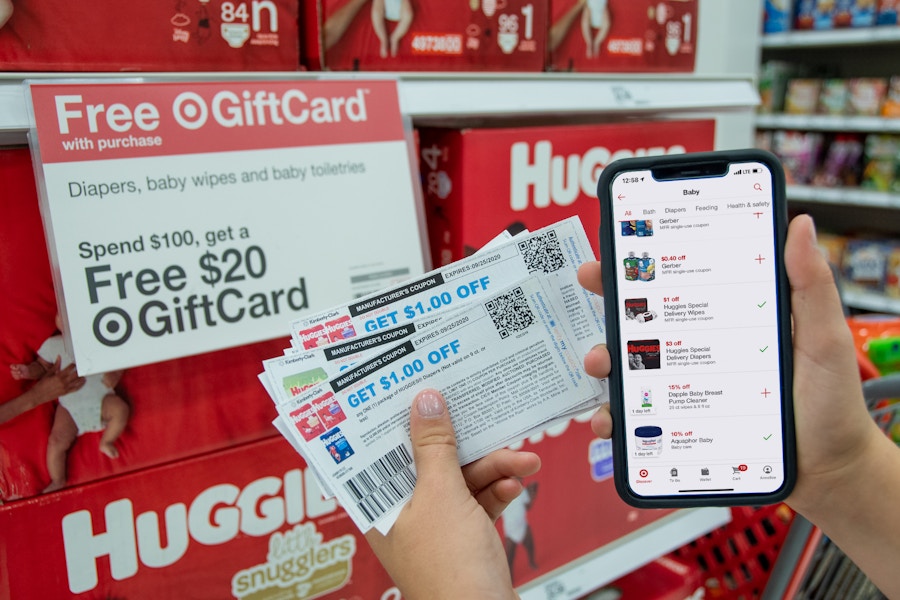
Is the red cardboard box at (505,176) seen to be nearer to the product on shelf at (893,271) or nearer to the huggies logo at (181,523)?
the huggies logo at (181,523)

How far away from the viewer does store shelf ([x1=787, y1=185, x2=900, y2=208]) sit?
109 inches

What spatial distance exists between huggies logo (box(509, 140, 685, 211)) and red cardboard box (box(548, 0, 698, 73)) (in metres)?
0.13

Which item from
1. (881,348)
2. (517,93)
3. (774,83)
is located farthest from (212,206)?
(774,83)

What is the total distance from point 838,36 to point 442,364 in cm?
289

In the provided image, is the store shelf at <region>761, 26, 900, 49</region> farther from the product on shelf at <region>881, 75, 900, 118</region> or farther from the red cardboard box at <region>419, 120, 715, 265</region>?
the red cardboard box at <region>419, 120, 715, 265</region>

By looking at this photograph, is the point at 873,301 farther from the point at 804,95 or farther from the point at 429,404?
the point at 429,404

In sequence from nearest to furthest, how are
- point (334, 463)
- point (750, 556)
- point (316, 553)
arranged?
point (334, 463) < point (316, 553) < point (750, 556)

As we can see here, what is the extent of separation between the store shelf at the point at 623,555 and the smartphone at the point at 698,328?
417 millimetres

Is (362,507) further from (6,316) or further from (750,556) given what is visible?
(750,556)

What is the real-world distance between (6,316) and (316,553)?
16.7 inches

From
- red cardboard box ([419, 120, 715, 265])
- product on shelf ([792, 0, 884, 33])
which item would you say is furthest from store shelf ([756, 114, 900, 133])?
red cardboard box ([419, 120, 715, 265])

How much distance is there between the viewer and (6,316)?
2.15 ft

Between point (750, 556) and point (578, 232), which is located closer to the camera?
point (578, 232)

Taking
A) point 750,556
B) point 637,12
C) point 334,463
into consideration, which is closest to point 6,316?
point 334,463
